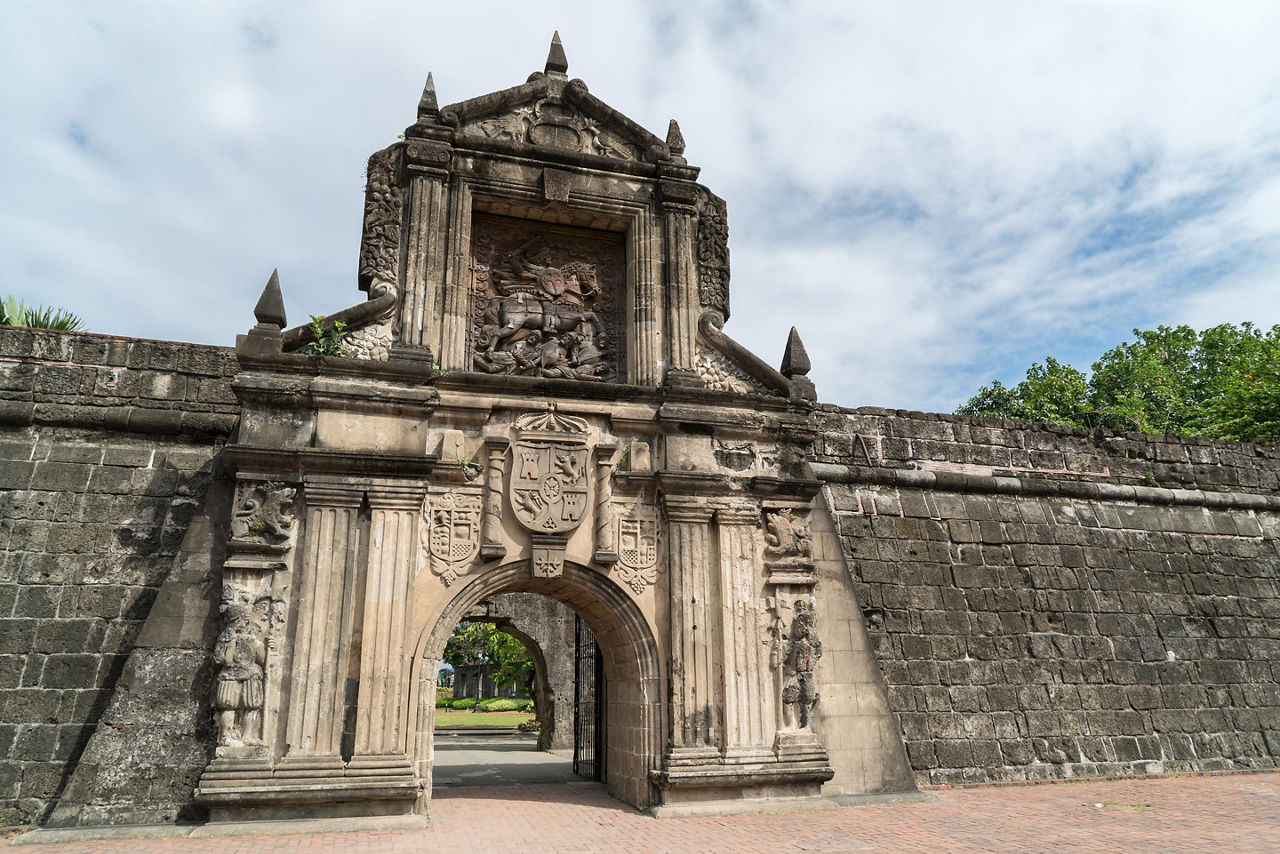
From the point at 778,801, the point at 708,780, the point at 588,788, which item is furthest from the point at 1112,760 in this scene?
the point at 588,788

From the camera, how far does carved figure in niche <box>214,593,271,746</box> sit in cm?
732

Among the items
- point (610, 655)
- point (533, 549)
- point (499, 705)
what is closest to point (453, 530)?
point (533, 549)

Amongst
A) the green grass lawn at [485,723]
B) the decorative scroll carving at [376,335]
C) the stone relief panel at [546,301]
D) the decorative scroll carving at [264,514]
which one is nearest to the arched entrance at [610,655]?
the decorative scroll carving at [264,514]

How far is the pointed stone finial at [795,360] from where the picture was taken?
394 inches

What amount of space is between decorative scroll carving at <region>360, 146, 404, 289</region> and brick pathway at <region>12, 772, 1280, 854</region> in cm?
A: 542

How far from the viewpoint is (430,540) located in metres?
8.37

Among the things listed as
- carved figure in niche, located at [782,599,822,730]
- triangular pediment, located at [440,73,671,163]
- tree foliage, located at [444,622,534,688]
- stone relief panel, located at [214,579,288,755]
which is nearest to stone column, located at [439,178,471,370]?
triangular pediment, located at [440,73,671,163]

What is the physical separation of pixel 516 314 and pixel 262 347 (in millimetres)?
2721

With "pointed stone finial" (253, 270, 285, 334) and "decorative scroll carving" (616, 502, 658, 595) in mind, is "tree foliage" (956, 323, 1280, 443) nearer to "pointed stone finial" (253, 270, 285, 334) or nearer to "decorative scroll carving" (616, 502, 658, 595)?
"decorative scroll carving" (616, 502, 658, 595)

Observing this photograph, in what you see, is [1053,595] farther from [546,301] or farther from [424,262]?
[424,262]

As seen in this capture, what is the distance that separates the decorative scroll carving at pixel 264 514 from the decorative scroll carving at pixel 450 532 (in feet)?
4.06

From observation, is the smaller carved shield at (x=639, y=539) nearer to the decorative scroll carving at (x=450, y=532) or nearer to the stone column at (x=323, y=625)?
the decorative scroll carving at (x=450, y=532)

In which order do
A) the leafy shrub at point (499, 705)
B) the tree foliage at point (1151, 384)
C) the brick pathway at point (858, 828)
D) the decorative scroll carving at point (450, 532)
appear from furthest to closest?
the leafy shrub at point (499, 705) → the tree foliage at point (1151, 384) → the decorative scroll carving at point (450, 532) → the brick pathway at point (858, 828)

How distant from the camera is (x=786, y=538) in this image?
9.23 meters
